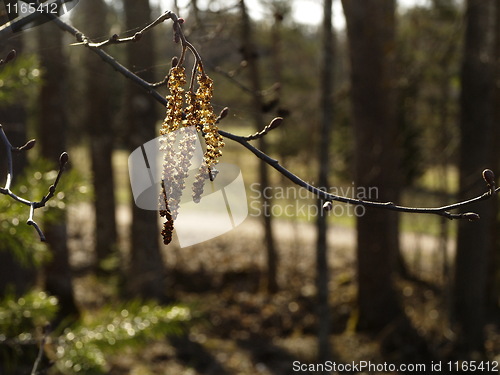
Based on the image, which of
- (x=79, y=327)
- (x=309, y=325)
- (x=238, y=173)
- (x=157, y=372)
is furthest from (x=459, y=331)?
(x=238, y=173)

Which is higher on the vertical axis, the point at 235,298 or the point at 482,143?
the point at 482,143

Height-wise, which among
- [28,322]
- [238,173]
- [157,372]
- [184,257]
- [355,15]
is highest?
[238,173]

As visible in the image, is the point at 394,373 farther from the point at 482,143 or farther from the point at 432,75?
the point at 432,75

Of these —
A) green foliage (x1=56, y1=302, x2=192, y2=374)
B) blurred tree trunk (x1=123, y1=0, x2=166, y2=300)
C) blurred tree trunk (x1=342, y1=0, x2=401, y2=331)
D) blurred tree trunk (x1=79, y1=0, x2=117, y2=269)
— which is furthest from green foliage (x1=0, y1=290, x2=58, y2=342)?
blurred tree trunk (x1=79, y1=0, x2=117, y2=269)

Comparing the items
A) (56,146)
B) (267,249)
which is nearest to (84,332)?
(56,146)

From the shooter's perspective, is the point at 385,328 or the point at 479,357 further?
the point at 385,328

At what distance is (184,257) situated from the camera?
15.7 meters

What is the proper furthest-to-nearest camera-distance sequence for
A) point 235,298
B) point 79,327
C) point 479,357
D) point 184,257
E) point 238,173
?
1. point 184,257
2. point 235,298
3. point 479,357
4. point 79,327
5. point 238,173

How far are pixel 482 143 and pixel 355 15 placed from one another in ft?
9.03

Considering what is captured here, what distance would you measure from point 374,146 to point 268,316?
4160mm

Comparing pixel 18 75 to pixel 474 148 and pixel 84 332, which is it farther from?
pixel 474 148

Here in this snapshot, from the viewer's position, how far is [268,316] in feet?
38.7

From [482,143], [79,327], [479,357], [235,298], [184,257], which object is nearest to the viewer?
[79,327]

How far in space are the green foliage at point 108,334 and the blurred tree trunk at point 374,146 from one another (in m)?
6.50
